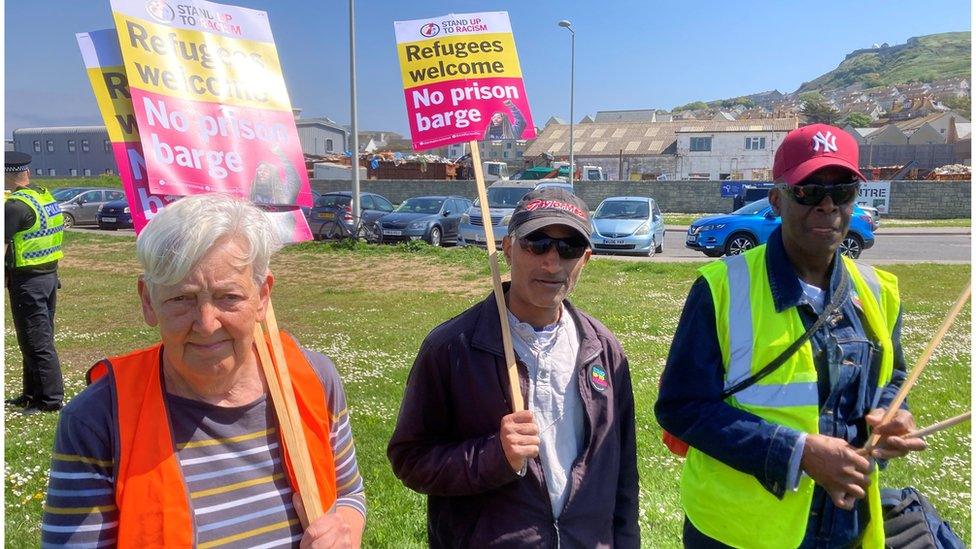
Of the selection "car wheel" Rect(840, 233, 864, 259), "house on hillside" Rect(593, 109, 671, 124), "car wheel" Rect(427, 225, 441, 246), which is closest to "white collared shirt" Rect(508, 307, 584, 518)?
Result: "car wheel" Rect(840, 233, 864, 259)

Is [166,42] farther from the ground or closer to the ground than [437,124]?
farther from the ground


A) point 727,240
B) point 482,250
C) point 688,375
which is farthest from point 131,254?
point 688,375

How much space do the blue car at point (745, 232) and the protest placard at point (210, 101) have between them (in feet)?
49.6

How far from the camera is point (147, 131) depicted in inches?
90.4

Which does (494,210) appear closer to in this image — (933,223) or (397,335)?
(397,335)

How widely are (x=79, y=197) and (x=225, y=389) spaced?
30.9 metres

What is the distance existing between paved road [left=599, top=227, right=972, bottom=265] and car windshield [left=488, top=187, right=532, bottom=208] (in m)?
3.47

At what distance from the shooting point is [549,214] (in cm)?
229

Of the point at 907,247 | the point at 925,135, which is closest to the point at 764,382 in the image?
the point at 907,247

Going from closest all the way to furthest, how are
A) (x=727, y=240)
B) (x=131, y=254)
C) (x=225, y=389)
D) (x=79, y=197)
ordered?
(x=225, y=389)
(x=727, y=240)
(x=131, y=254)
(x=79, y=197)

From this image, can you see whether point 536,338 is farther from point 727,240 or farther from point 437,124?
point 727,240

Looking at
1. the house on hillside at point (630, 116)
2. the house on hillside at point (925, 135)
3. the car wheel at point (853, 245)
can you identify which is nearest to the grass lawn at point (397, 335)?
the car wheel at point (853, 245)

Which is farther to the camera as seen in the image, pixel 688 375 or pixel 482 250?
pixel 482 250

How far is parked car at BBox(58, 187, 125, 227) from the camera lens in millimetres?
27547
